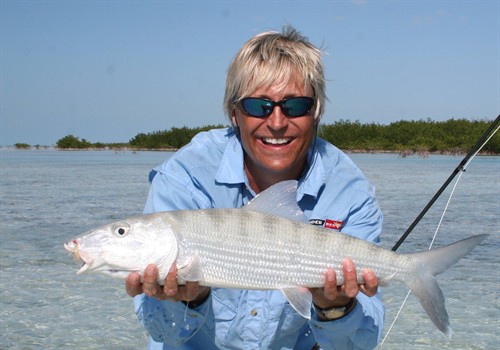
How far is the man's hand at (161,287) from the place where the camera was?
2.83 m

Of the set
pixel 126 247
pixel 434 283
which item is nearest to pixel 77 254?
pixel 126 247

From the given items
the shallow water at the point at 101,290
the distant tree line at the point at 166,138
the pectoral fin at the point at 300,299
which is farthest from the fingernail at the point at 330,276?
the distant tree line at the point at 166,138

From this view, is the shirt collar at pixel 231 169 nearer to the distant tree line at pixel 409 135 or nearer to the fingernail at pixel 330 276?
the fingernail at pixel 330 276

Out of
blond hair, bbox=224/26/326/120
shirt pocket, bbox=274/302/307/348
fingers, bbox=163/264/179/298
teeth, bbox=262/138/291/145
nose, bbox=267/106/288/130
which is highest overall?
blond hair, bbox=224/26/326/120

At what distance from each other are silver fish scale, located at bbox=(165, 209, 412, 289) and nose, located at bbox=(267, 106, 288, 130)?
0.60 meters

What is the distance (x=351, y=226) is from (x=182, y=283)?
1196 millimetres

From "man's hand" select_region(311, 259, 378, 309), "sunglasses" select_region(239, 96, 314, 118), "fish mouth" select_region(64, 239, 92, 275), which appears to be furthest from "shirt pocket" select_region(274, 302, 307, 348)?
"fish mouth" select_region(64, 239, 92, 275)

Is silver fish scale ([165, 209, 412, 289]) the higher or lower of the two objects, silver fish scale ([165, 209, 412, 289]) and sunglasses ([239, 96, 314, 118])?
the lower

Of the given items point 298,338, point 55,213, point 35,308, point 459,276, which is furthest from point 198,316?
point 55,213

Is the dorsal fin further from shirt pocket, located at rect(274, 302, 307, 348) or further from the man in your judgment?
shirt pocket, located at rect(274, 302, 307, 348)

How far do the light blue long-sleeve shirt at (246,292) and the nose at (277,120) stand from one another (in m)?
0.32

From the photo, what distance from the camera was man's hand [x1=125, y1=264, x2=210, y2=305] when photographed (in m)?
2.83

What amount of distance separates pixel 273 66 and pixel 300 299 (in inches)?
52.8

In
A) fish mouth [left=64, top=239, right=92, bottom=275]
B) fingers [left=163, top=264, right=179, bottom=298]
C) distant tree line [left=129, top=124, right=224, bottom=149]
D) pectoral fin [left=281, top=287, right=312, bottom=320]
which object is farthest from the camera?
distant tree line [left=129, top=124, right=224, bottom=149]
